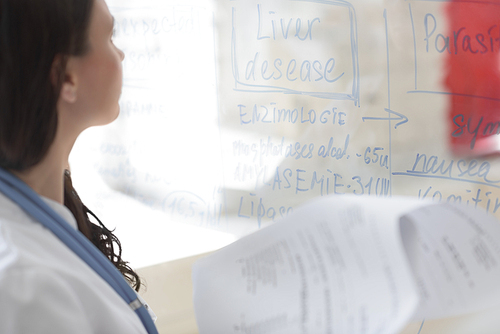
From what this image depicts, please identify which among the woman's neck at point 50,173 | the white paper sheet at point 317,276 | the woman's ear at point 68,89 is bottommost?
the white paper sheet at point 317,276

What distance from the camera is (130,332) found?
1.67ft

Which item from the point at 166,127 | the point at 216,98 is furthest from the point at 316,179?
the point at 166,127

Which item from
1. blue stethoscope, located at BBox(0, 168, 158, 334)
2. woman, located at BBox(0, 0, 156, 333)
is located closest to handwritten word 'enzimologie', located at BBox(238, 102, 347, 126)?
woman, located at BBox(0, 0, 156, 333)

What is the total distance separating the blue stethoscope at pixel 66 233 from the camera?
54 cm

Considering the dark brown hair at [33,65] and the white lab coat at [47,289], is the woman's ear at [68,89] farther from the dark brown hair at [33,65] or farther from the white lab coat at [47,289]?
the white lab coat at [47,289]

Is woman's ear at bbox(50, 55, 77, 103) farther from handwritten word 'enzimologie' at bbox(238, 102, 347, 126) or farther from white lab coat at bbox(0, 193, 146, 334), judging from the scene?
handwritten word 'enzimologie' at bbox(238, 102, 347, 126)

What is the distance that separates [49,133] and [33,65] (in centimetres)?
10

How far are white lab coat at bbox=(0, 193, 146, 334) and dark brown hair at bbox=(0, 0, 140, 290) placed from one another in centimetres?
8

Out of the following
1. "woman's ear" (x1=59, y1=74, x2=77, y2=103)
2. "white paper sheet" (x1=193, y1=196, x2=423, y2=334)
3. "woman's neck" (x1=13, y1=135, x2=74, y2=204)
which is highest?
"woman's ear" (x1=59, y1=74, x2=77, y2=103)

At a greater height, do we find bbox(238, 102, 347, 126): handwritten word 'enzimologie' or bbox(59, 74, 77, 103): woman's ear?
bbox(59, 74, 77, 103): woman's ear

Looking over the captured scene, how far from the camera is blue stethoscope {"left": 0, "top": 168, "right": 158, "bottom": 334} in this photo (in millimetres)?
542

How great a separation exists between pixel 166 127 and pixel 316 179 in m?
0.60

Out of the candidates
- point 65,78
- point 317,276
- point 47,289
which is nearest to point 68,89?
point 65,78

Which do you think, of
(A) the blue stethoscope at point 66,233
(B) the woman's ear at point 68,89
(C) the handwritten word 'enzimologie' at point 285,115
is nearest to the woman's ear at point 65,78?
(B) the woman's ear at point 68,89
